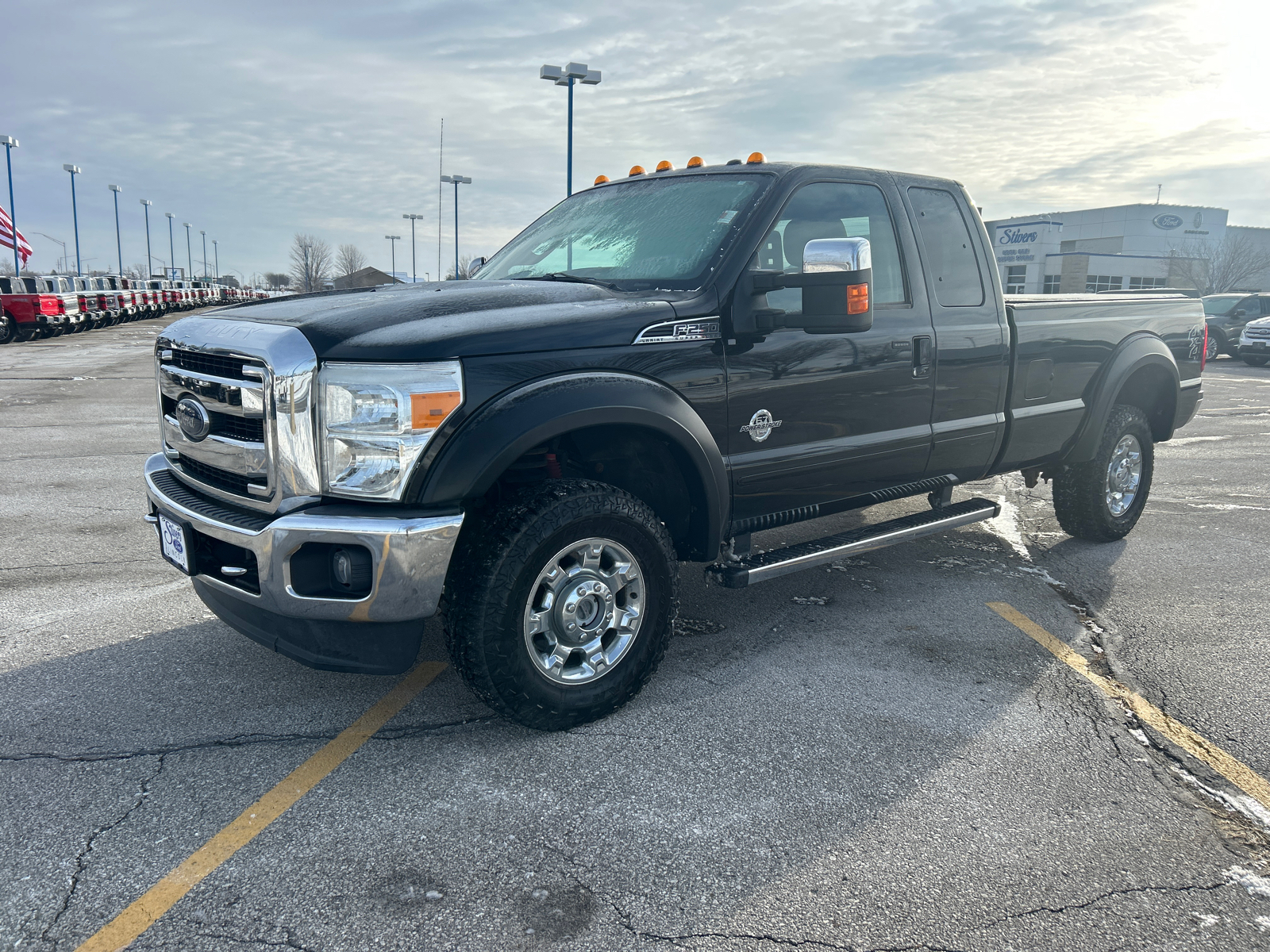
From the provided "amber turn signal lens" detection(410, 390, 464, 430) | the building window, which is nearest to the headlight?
"amber turn signal lens" detection(410, 390, 464, 430)

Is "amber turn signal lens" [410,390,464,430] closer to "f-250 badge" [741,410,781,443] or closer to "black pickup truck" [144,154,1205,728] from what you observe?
"black pickup truck" [144,154,1205,728]

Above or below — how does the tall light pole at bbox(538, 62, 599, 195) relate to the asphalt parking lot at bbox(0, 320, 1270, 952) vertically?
above

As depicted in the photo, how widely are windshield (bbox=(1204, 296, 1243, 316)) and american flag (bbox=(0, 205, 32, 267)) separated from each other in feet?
131

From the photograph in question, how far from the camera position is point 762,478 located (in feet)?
12.5

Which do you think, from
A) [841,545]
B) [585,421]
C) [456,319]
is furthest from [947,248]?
[456,319]

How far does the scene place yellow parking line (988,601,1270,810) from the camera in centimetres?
306

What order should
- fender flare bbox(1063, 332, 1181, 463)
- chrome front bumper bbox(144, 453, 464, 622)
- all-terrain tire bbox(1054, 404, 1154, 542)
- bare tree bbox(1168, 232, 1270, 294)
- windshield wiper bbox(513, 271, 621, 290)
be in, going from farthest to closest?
bare tree bbox(1168, 232, 1270, 294) → all-terrain tire bbox(1054, 404, 1154, 542) → fender flare bbox(1063, 332, 1181, 463) → windshield wiper bbox(513, 271, 621, 290) → chrome front bumper bbox(144, 453, 464, 622)

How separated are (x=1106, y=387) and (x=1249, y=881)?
11.5 ft

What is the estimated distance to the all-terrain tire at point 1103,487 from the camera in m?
5.66

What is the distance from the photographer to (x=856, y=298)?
→ 339 cm

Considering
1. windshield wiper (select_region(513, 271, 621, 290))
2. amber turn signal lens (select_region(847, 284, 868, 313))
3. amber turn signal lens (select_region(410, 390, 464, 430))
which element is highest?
windshield wiper (select_region(513, 271, 621, 290))

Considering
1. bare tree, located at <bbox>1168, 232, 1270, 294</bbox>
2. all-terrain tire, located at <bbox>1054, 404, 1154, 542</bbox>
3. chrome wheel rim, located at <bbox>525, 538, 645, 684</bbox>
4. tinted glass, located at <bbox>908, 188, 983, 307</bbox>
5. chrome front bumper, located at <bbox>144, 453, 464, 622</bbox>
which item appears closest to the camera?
chrome front bumper, located at <bbox>144, 453, 464, 622</bbox>

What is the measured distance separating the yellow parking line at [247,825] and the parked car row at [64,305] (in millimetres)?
25991

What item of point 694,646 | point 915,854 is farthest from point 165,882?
point 694,646
